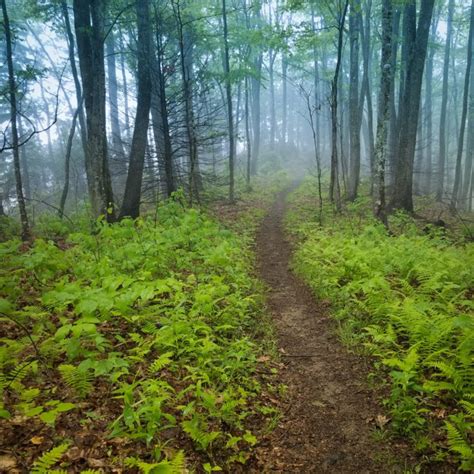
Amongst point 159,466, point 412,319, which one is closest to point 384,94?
point 412,319

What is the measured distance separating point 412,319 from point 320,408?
1.92m

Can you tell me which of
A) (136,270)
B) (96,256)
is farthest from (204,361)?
(96,256)

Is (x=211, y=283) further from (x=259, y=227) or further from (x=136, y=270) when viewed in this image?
(x=259, y=227)

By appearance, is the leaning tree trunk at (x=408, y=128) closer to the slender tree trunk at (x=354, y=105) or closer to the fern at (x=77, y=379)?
the slender tree trunk at (x=354, y=105)

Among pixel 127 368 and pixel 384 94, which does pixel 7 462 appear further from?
pixel 384 94

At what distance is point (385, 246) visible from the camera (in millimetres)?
8500

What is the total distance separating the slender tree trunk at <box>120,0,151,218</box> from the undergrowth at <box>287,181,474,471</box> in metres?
5.98

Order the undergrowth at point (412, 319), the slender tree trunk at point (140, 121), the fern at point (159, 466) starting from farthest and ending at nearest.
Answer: the slender tree trunk at point (140, 121), the undergrowth at point (412, 319), the fern at point (159, 466)

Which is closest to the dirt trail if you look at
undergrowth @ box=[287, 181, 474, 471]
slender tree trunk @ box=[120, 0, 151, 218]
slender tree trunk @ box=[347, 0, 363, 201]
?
undergrowth @ box=[287, 181, 474, 471]

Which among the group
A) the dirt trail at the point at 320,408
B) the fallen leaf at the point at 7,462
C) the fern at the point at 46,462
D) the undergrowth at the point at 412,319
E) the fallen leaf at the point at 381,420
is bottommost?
the dirt trail at the point at 320,408

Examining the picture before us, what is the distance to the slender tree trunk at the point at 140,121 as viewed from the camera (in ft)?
37.7

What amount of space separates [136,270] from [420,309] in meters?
5.01

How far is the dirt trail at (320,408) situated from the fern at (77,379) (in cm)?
185

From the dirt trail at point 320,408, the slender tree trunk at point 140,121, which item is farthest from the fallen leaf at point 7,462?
the slender tree trunk at point 140,121
